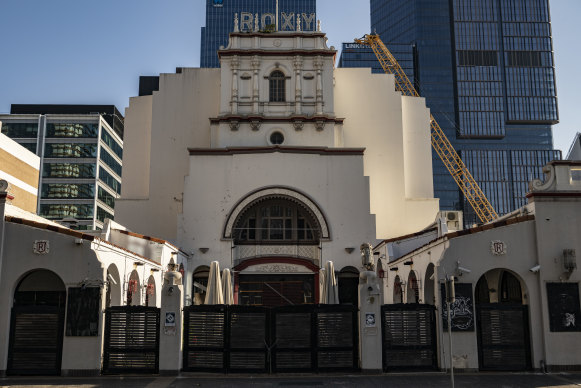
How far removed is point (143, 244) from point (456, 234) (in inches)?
616

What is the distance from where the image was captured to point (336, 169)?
123ft

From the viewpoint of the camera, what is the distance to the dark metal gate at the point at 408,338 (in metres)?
19.4

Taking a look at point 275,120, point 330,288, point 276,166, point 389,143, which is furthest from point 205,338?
point 389,143

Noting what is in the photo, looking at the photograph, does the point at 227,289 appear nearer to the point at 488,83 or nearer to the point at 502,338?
the point at 502,338

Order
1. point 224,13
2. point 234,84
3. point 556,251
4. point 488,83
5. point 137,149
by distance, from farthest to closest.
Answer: point 224,13 → point 488,83 → point 137,149 → point 234,84 → point 556,251

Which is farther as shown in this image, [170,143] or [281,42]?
[170,143]

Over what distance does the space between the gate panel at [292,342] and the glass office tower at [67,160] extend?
249 feet

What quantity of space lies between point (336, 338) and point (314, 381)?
1756 millimetres

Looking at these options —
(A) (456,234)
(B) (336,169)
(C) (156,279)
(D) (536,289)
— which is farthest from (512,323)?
(B) (336,169)

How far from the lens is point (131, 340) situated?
765 inches

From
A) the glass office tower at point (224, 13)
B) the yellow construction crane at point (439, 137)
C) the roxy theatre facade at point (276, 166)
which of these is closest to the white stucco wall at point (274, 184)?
the roxy theatre facade at point (276, 166)

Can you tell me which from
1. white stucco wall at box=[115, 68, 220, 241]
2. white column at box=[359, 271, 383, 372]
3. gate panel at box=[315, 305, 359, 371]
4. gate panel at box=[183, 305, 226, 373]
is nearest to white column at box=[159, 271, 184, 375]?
gate panel at box=[183, 305, 226, 373]

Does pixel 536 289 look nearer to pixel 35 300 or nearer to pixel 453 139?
pixel 35 300

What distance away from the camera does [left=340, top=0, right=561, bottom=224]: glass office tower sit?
14462cm
